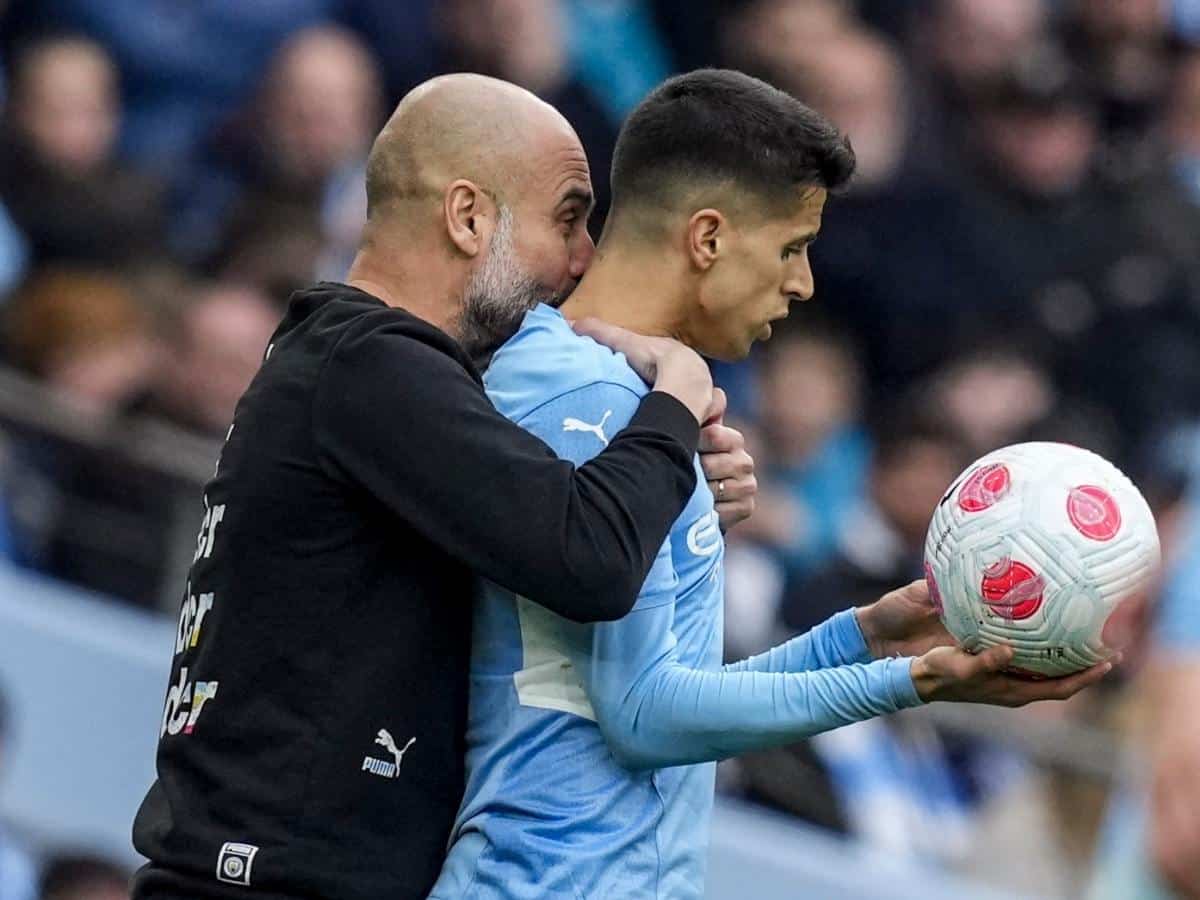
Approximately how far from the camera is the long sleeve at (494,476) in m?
3.02

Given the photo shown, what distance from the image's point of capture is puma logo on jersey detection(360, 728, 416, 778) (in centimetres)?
320

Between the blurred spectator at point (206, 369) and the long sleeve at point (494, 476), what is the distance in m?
4.26

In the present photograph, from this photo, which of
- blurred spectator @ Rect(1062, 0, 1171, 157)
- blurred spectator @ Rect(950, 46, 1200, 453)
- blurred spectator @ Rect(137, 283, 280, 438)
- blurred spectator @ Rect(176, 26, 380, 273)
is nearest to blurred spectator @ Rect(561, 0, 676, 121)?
blurred spectator @ Rect(176, 26, 380, 273)

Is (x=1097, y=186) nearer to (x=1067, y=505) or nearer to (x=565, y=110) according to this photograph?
(x=565, y=110)

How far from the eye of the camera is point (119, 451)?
6.88m

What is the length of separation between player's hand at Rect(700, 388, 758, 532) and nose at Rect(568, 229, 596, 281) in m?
0.31

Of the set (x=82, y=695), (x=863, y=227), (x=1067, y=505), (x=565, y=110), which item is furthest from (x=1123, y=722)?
(x=1067, y=505)

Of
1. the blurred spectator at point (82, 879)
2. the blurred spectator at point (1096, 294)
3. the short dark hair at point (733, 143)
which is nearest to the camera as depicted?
the short dark hair at point (733, 143)

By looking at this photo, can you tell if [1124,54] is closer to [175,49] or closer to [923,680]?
[175,49]

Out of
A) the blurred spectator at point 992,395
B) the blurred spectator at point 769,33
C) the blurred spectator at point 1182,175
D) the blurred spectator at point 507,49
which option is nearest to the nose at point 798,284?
the blurred spectator at point 507,49

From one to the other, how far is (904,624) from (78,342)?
14.7 feet

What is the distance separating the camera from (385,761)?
321cm

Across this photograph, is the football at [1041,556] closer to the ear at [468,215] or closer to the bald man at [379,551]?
the bald man at [379,551]

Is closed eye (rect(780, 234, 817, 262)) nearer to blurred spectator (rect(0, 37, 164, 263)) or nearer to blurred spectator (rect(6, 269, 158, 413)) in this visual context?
blurred spectator (rect(6, 269, 158, 413))
